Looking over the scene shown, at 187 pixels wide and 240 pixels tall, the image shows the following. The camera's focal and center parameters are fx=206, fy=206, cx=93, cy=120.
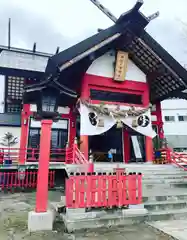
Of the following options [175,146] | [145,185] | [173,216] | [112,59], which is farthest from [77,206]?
[175,146]

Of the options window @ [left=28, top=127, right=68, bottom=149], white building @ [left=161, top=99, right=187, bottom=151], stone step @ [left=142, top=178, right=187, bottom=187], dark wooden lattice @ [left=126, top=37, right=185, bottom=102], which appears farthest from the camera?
white building @ [left=161, top=99, right=187, bottom=151]

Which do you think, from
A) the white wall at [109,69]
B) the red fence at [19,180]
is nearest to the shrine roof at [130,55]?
the white wall at [109,69]

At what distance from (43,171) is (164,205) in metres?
3.52

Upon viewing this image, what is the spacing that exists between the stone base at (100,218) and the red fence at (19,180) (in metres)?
5.75

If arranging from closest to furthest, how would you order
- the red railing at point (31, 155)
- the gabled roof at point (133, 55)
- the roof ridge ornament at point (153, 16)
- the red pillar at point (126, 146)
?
1. the gabled roof at point (133, 55)
2. the roof ridge ornament at point (153, 16)
3. the red railing at point (31, 155)
4. the red pillar at point (126, 146)

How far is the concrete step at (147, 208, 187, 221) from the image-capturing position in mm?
5324

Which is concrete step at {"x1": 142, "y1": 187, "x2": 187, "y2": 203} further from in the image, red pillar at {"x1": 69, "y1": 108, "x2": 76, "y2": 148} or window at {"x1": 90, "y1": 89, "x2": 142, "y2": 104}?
window at {"x1": 90, "y1": 89, "x2": 142, "y2": 104}

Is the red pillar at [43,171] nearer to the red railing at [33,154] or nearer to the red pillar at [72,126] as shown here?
the red railing at [33,154]

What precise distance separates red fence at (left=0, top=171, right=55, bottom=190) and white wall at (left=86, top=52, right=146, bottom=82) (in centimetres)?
593

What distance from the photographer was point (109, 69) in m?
11.6

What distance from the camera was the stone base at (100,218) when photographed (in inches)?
185

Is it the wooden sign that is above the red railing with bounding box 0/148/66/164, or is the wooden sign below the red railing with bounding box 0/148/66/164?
above

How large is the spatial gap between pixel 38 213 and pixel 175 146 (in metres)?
24.1

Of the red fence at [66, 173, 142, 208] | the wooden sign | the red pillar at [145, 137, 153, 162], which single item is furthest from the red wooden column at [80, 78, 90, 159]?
the red fence at [66, 173, 142, 208]
